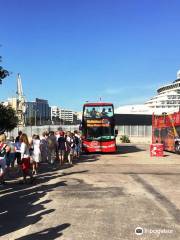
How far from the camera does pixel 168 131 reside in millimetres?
39500

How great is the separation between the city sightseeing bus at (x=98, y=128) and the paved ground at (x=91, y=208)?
59.7ft

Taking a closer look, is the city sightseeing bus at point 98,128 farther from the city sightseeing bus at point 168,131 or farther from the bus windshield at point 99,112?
the city sightseeing bus at point 168,131

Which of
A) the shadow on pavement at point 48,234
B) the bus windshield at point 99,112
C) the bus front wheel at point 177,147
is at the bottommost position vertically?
the shadow on pavement at point 48,234

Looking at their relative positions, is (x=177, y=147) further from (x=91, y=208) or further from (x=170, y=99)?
(x=170, y=99)

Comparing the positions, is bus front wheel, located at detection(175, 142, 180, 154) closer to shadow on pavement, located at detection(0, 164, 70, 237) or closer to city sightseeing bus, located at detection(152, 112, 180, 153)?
city sightseeing bus, located at detection(152, 112, 180, 153)

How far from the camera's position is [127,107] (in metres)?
120

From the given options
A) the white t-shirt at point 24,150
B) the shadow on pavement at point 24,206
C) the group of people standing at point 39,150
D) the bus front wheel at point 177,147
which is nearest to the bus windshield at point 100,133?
the bus front wheel at point 177,147

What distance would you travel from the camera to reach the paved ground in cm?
859

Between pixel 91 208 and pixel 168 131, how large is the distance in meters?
29.3

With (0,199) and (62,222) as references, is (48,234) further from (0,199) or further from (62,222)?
(0,199)

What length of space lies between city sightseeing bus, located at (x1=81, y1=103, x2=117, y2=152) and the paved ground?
59.7 feet

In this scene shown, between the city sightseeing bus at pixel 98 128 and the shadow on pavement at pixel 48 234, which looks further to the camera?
the city sightseeing bus at pixel 98 128

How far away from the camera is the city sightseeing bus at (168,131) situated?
119ft

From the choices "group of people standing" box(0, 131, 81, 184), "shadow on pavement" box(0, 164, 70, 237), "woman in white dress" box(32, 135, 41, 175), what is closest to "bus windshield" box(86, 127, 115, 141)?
"group of people standing" box(0, 131, 81, 184)
